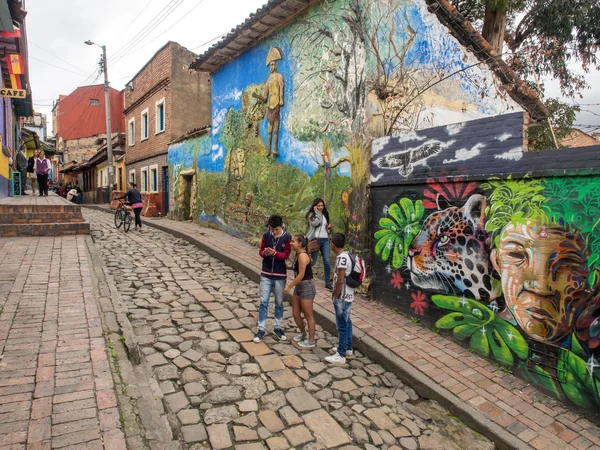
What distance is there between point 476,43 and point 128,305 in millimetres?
8427

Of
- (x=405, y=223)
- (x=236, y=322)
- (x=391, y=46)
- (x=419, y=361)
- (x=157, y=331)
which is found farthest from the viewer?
(x=391, y=46)

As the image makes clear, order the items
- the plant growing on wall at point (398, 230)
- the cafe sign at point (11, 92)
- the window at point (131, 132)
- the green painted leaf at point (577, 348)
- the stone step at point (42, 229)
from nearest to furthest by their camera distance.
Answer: the green painted leaf at point (577, 348), the plant growing on wall at point (398, 230), the cafe sign at point (11, 92), the stone step at point (42, 229), the window at point (131, 132)

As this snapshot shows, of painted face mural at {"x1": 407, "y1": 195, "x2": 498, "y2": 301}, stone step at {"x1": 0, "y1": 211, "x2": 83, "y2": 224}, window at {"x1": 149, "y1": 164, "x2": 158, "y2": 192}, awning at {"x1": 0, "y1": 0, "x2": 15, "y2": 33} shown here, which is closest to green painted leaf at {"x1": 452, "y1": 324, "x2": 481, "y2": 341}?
painted face mural at {"x1": 407, "y1": 195, "x2": 498, "y2": 301}

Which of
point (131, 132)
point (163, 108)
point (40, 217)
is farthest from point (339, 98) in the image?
point (131, 132)

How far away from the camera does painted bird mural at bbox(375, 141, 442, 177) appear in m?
5.46

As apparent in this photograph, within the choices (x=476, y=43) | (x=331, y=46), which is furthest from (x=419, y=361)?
(x=476, y=43)

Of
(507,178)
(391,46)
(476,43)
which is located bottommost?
(507,178)

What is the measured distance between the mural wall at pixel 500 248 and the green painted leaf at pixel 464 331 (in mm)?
17

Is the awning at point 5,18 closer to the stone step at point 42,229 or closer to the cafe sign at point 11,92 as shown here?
the cafe sign at point 11,92

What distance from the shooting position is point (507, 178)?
4.38 m

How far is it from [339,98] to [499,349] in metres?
4.94

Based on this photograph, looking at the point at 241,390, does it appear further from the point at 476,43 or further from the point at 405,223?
the point at 476,43

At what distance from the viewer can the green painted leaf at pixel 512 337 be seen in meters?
4.12

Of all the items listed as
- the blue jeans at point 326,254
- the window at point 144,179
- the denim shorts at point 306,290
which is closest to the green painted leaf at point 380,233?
the blue jeans at point 326,254
